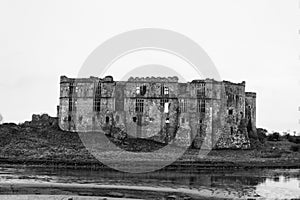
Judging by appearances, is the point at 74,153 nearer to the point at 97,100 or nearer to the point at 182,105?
the point at 97,100

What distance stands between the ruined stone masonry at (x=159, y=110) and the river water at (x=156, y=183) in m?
15.5

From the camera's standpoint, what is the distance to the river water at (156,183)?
1430 inches

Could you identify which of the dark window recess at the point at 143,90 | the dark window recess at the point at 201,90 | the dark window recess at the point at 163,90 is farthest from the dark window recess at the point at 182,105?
the dark window recess at the point at 143,90

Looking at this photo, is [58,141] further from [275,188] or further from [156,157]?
[275,188]

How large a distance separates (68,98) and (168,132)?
14.6 metres

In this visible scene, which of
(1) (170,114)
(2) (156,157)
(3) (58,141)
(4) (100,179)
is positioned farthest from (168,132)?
(4) (100,179)

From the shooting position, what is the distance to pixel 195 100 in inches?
2687

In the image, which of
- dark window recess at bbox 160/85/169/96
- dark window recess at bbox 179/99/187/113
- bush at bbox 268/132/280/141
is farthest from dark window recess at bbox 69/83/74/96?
bush at bbox 268/132/280/141

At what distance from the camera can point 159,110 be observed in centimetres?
6906

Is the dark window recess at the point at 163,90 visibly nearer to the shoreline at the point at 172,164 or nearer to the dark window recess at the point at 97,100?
the dark window recess at the point at 97,100

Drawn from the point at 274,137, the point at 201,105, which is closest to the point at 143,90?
the point at 201,105

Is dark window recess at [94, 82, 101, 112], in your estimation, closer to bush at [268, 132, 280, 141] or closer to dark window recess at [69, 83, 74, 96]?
dark window recess at [69, 83, 74, 96]

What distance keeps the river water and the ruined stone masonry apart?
611 inches

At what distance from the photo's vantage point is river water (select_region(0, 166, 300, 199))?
119ft
